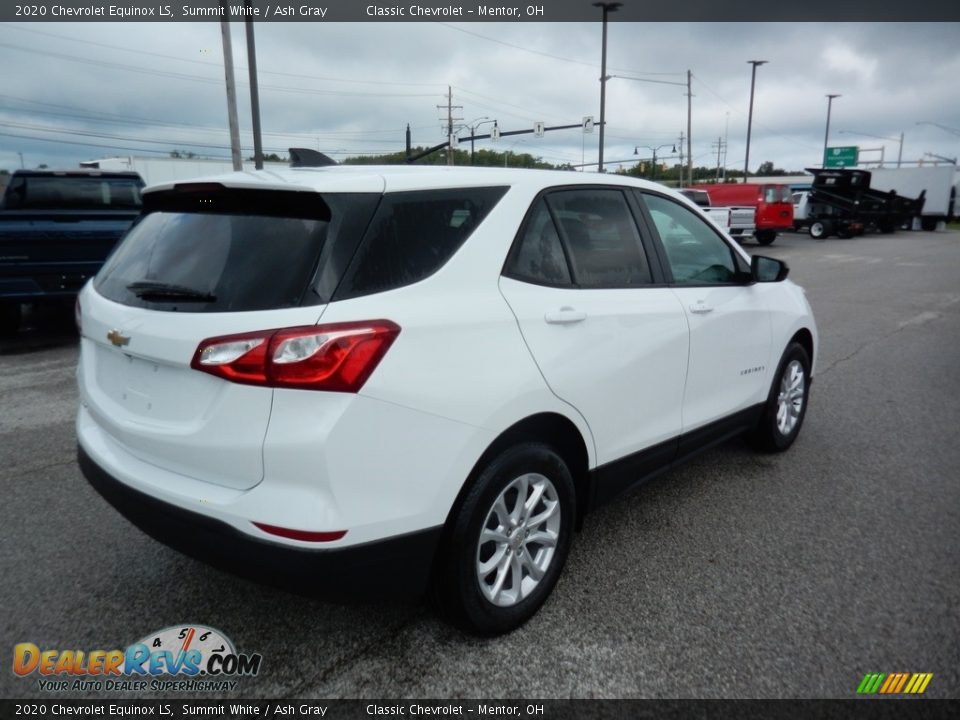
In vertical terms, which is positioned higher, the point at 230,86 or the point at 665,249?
the point at 230,86

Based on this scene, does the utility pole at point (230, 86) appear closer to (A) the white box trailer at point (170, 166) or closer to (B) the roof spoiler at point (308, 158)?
(A) the white box trailer at point (170, 166)

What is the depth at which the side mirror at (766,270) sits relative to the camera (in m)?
3.92

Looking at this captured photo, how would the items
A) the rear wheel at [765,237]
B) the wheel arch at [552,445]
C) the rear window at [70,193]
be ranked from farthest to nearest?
1. the rear wheel at [765,237]
2. the rear window at [70,193]
3. the wheel arch at [552,445]

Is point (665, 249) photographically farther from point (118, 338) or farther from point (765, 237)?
point (765, 237)

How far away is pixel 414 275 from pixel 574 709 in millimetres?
1492

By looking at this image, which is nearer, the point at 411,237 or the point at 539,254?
the point at 411,237

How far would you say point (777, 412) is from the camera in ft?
14.6

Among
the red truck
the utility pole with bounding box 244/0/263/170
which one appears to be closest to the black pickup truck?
the utility pole with bounding box 244/0/263/170

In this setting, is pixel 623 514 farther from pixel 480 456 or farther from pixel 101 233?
pixel 101 233

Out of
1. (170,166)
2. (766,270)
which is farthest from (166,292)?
(170,166)

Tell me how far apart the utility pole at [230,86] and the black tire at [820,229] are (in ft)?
79.2

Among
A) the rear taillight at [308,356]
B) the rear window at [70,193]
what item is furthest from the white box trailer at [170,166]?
the rear taillight at [308,356]

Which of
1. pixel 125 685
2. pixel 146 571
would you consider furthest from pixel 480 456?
pixel 146 571

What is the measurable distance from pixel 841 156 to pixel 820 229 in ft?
152
